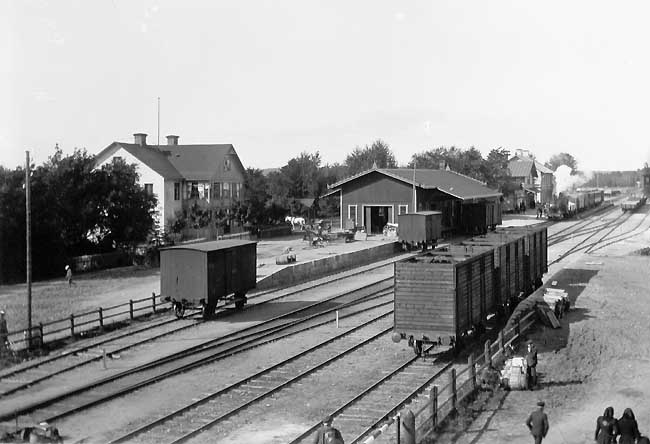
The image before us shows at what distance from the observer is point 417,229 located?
50.2 metres

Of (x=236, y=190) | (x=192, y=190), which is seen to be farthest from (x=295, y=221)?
(x=192, y=190)

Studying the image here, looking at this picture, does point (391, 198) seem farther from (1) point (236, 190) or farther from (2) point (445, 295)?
(2) point (445, 295)

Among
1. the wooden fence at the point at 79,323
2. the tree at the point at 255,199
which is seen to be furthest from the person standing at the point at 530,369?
the tree at the point at 255,199

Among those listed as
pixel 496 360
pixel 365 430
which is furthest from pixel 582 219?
pixel 365 430

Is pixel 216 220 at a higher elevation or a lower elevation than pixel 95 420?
higher

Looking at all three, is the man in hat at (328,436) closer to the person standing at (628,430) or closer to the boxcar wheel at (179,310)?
the person standing at (628,430)

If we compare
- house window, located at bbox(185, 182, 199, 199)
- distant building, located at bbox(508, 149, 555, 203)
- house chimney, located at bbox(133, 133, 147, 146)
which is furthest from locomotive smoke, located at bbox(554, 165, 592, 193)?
house chimney, located at bbox(133, 133, 147, 146)

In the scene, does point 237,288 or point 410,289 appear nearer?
point 410,289

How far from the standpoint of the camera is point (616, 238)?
2362 inches

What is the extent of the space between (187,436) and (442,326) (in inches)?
326

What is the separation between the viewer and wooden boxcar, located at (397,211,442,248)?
49844 mm

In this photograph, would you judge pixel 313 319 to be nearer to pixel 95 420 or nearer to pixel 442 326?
pixel 442 326

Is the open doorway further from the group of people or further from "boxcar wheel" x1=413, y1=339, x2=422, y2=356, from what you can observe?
the group of people

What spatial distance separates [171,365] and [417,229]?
31.7 meters
